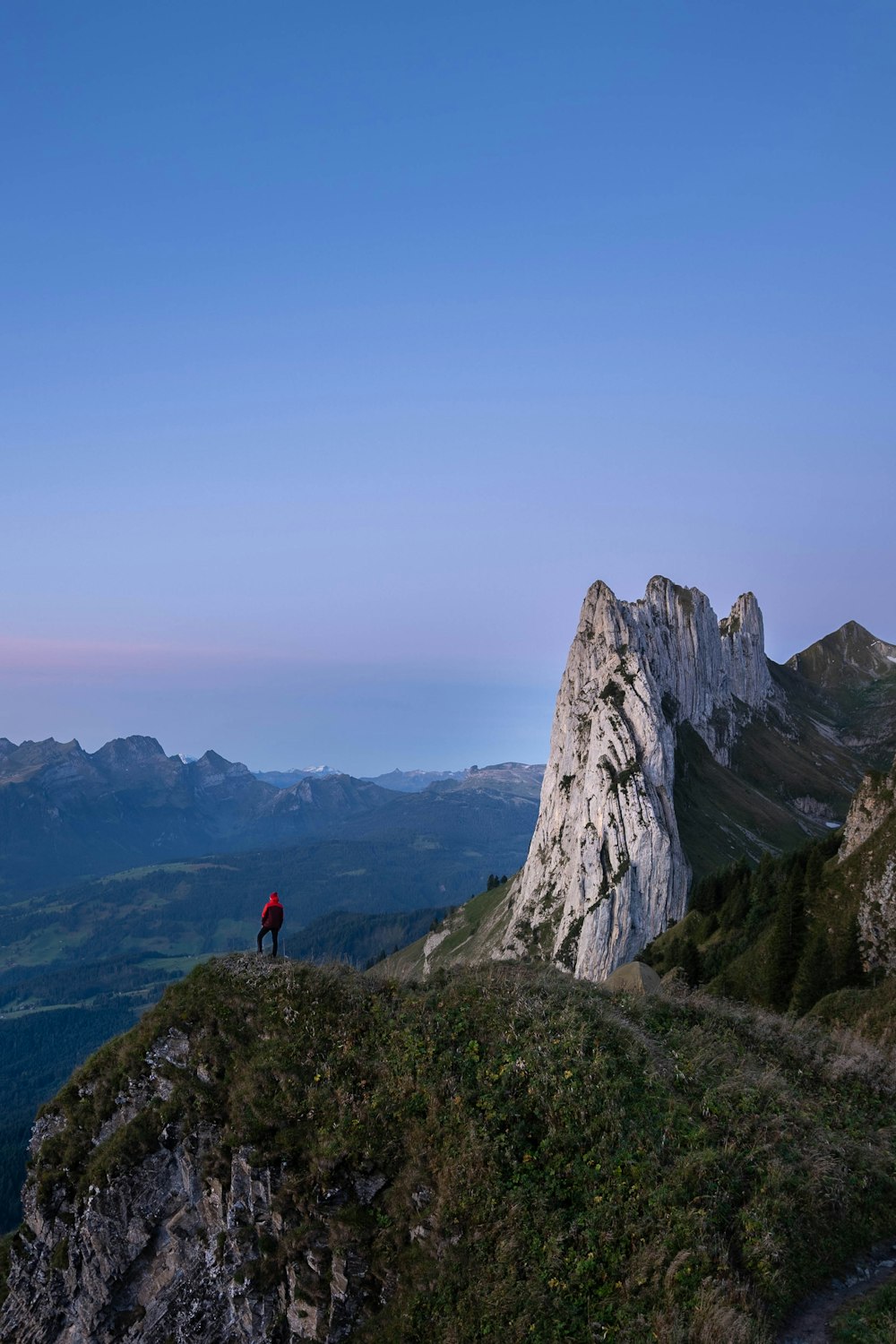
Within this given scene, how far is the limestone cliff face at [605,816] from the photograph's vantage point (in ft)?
382

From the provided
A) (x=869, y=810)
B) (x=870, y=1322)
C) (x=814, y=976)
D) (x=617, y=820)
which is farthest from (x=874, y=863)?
(x=617, y=820)

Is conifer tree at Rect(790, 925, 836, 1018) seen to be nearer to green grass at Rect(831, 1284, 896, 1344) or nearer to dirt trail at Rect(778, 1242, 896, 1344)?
dirt trail at Rect(778, 1242, 896, 1344)

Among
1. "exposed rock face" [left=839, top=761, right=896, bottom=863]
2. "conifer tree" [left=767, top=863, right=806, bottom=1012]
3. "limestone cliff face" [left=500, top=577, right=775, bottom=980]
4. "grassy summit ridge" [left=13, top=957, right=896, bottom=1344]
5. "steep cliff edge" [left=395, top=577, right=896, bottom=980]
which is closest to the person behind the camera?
"grassy summit ridge" [left=13, top=957, right=896, bottom=1344]

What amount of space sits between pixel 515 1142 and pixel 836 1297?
6.42m

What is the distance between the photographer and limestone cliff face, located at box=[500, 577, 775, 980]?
4587 inches

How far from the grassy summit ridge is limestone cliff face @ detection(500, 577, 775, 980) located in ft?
315

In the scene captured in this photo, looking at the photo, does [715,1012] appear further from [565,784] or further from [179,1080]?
[565,784]

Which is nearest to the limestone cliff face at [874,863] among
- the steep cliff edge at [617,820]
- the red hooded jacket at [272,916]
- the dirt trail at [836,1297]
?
the dirt trail at [836,1297]

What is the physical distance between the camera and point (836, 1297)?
14.0 m

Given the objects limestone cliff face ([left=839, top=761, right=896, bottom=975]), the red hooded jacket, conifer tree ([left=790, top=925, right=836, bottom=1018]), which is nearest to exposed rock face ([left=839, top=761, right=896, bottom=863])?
limestone cliff face ([left=839, top=761, right=896, bottom=975])

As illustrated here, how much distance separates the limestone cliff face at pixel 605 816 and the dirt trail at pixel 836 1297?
10195cm

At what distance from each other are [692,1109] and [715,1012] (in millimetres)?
6821

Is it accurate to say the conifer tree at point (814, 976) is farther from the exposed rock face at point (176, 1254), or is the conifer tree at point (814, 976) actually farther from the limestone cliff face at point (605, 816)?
the limestone cliff face at point (605, 816)

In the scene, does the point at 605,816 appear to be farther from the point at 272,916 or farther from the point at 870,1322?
the point at 870,1322
